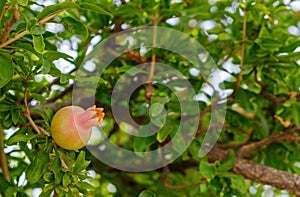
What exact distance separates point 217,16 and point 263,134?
287 mm

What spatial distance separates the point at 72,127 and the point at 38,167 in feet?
0.23

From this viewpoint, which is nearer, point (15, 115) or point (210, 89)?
point (15, 115)

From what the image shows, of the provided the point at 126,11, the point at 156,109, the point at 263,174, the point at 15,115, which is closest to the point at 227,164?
the point at 263,174

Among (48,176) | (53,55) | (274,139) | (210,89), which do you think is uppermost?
(53,55)

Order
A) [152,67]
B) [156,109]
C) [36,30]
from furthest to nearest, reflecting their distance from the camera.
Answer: [152,67] < [156,109] < [36,30]

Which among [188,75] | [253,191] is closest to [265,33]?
[188,75]

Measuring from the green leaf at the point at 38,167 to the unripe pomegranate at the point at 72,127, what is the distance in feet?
0.09

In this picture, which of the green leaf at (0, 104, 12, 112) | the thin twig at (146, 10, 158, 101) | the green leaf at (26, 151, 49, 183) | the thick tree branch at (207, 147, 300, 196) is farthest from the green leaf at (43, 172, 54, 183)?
the thick tree branch at (207, 147, 300, 196)

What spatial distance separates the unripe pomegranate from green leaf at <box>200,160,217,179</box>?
0.28m

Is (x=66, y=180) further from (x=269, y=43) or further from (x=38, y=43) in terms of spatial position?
(x=269, y=43)

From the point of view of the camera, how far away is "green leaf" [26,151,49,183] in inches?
31.6

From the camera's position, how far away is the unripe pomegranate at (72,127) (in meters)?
0.80

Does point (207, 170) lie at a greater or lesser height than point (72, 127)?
lesser

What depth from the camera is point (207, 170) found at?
104 cm
